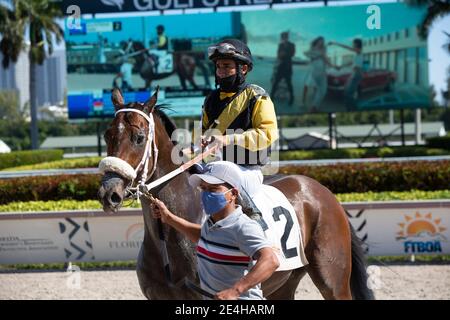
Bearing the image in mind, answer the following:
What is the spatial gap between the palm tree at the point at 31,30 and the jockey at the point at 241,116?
30.1 meters

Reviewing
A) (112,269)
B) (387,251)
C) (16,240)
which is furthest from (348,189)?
(16,240)

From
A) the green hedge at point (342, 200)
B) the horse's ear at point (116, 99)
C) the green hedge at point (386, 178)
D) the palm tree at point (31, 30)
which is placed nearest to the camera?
the horse's ear at point (116, 99)

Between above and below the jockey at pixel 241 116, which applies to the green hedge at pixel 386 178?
below

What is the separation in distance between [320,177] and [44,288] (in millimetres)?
5678

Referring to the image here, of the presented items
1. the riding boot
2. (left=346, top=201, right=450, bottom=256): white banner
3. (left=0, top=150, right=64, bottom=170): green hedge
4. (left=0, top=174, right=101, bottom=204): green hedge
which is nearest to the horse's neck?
the riding boot

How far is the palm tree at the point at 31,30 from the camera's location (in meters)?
32.6

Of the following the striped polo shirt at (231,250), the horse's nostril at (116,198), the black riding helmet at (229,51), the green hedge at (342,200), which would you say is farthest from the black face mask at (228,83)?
the green hedge at (342,200)

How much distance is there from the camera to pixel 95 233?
1041 centimetres

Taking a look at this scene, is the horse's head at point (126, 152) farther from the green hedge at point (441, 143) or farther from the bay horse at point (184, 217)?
the green hedge at point (441, 143)

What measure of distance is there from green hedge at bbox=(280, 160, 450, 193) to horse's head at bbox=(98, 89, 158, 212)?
8275 millimetres

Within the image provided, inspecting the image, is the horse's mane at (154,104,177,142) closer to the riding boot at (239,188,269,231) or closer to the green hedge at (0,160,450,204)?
the riding boot at (239,188,269,231)

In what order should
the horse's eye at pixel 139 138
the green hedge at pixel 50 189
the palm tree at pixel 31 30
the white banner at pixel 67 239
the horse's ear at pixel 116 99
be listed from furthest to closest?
the palm tree at pixel 31 30
the green hedge at pixel 50 189
the white banner at pixel 67 239
the horse's ear at pixel 116 99
the horse's eye at pixel 139 138

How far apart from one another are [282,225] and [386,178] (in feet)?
27.9
